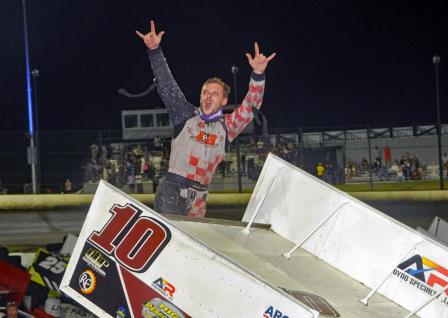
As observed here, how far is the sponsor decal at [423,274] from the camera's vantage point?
3764 millimetres

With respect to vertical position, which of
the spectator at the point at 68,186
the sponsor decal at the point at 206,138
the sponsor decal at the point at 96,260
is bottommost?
the spectator at the point at 68,186

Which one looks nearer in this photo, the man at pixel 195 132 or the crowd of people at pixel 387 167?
the man at pixel 195 132

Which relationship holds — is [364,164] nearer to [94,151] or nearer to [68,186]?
[94,151]

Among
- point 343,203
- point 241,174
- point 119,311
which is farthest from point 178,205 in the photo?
point 241,174

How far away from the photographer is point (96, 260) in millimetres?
3088

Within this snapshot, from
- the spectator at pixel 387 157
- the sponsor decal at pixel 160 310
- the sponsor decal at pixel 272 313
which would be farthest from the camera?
the spectator at pixel 387 157

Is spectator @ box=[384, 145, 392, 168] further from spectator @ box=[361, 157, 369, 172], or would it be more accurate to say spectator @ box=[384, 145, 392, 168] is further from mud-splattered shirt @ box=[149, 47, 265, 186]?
mud-splattered shirt @ box=[149, 47, 265, 186]

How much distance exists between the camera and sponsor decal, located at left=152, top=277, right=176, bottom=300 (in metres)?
2.90

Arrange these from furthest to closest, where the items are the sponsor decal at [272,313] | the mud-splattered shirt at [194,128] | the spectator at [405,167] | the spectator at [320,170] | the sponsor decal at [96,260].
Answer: the spectator at [405,167] → the spectator at [320,170] → the mud-splattered shirt at [194,128] → the sponsor decal at [96,260] → the sponsor decal at [272,313]

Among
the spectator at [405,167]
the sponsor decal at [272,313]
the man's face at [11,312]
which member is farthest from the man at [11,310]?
the spectator at [405,167]

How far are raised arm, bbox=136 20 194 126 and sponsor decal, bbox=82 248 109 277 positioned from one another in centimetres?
153

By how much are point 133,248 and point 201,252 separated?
37 centimetres

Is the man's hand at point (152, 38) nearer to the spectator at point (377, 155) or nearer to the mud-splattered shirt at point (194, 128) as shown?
the mud-splattered shirt at point (194, 128)

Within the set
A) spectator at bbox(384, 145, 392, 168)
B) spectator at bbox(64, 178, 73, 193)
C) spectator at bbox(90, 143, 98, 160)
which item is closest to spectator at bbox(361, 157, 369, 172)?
spectator at bbox(384, 145, 392, 168)
